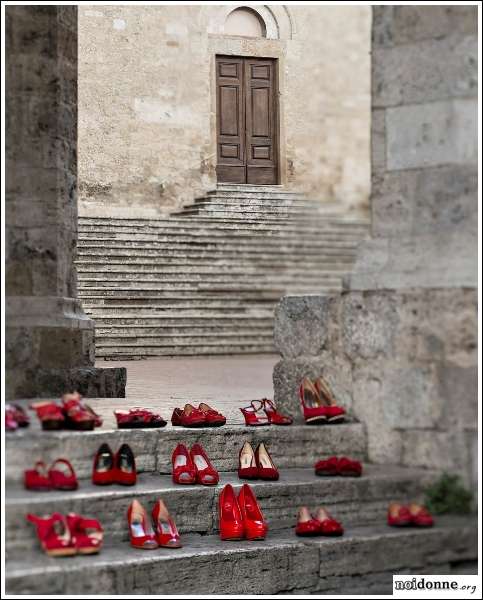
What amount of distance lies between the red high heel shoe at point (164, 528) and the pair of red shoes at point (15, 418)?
1.77 ft

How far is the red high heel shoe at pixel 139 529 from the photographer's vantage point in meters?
3.81

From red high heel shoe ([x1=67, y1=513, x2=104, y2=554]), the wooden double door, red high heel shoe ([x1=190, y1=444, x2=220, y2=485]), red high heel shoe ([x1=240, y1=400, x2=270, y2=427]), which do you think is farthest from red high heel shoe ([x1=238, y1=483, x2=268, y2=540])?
the wooden double door

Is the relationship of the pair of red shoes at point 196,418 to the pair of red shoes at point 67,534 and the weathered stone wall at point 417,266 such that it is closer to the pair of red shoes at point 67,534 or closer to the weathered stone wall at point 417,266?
the weathered stone wall at point 417,266

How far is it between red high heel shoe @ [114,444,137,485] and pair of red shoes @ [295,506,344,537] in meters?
0.66

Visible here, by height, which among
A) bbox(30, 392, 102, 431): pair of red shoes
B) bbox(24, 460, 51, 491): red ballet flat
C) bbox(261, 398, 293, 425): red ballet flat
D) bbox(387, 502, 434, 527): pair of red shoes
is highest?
bbox(30, 392, 102, 431): pair of red shoes

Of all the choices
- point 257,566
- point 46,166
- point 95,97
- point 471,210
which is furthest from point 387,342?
point 95,97

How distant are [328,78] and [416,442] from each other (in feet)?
5.29

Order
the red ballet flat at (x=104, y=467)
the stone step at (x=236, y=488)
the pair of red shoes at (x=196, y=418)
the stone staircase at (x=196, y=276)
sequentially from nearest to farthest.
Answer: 1. the stone step at (x=236, y=488)
2. the red ballet flat at (x=104, y=467)
3. the pair of red shoes at (x=196, y=418)
4. the stone staircase at (x=196, y=276)

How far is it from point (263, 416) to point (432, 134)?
1.36 metres

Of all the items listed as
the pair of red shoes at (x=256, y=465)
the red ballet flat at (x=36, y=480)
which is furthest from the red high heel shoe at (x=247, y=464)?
the red ballet flat at (x=36, y=480)

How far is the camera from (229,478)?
4.44 m

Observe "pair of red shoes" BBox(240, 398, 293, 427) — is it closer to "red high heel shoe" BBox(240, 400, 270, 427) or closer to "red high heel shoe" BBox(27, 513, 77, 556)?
"red high heel shoe" BBox(240, 400, 270, 427)

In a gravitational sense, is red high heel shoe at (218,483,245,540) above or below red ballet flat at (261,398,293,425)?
below

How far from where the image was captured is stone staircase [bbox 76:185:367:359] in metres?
10.8
